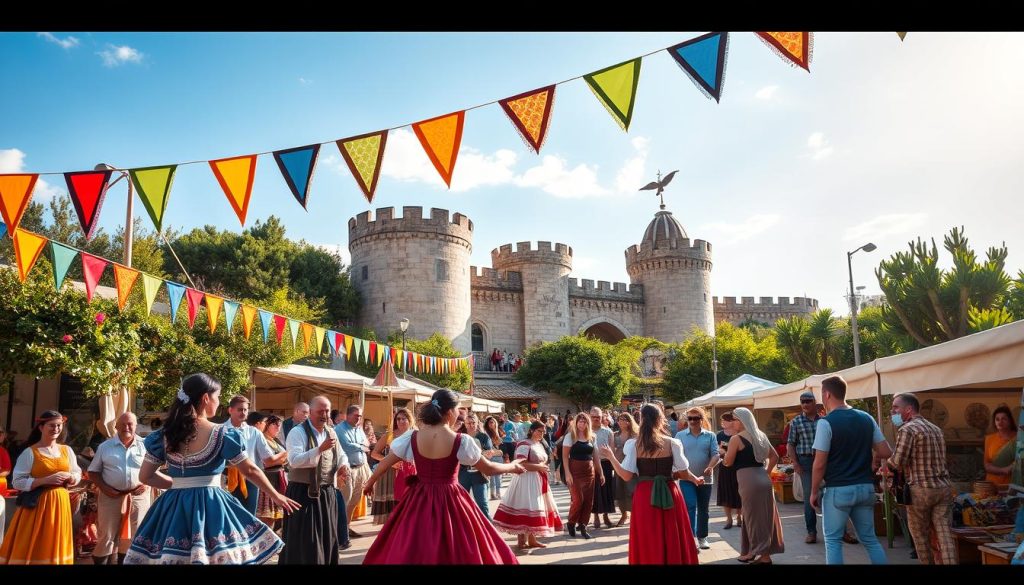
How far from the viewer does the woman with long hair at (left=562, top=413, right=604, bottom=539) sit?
8.81 metres

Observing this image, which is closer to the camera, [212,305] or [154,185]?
[154,185]

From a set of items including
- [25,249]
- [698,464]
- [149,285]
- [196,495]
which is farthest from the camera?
[149,285]

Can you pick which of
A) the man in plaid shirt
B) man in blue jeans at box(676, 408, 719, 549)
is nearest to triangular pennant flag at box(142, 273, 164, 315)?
man in blue jeans at box(676, 408, 719, 549)

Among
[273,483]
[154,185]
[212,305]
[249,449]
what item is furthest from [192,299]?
[249,449]

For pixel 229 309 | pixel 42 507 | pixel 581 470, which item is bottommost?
pixel 581 470

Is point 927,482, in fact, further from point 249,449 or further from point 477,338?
point 477,338

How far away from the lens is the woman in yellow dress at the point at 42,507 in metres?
5.72

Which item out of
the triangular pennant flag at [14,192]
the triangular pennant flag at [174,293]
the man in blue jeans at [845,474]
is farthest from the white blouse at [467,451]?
the triangular pennant flag at [174,293]

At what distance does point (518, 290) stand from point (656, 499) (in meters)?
36.8

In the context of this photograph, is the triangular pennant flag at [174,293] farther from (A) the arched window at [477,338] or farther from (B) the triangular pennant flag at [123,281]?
(A) the arched window at [477,338]

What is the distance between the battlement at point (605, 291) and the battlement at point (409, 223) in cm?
1088

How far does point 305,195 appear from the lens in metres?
6.99

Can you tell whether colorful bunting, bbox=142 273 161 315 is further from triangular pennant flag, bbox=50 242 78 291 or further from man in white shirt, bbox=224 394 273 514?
man in white shirt, bbox=224 394 273 514

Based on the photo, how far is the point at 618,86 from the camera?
6.04 meters
